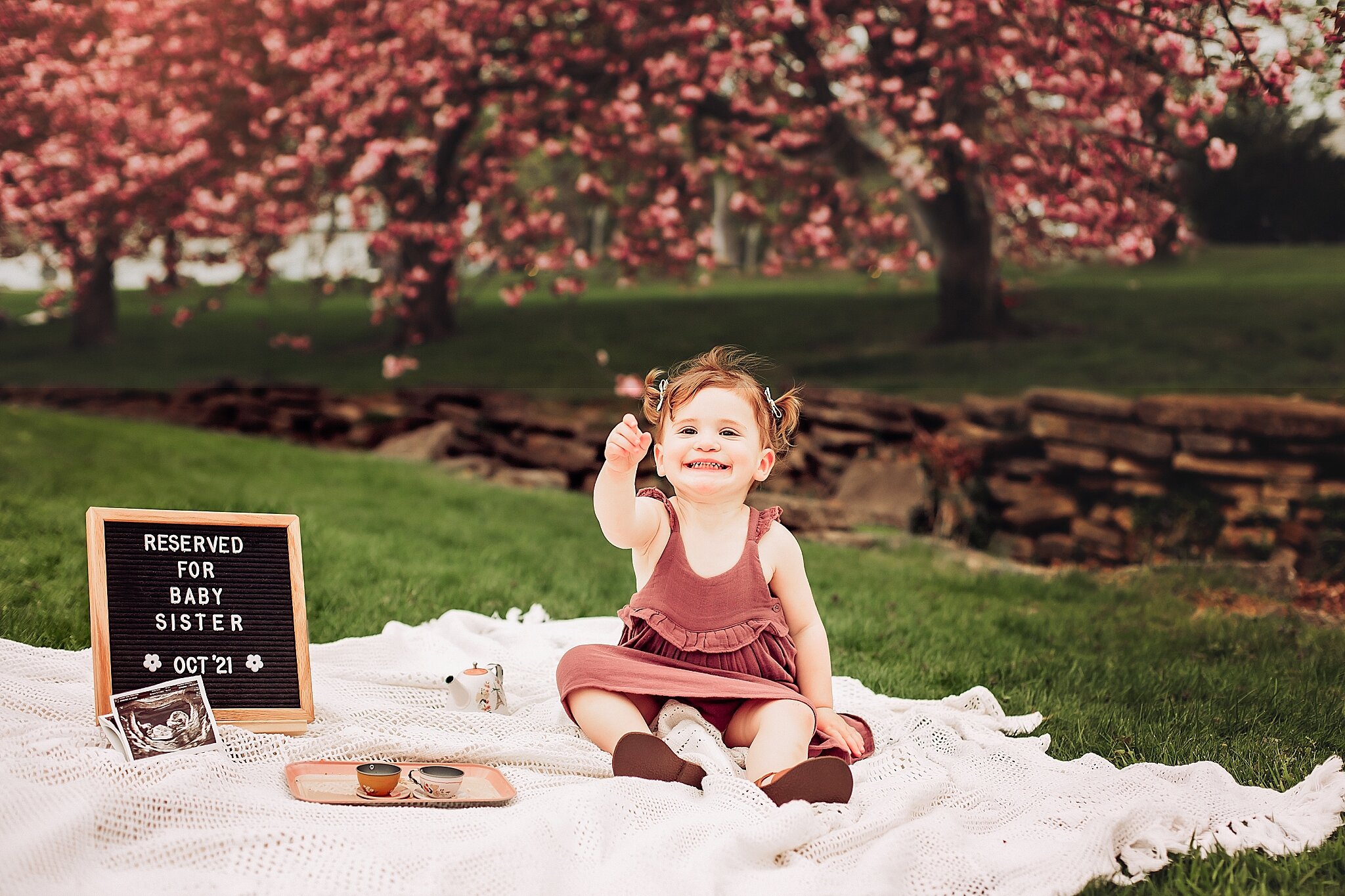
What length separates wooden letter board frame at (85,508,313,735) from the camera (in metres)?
2.33

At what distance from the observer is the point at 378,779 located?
2.13m

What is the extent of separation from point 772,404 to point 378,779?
120cm

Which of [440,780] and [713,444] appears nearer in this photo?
[440,780]

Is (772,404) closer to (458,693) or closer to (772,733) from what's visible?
(772,733)

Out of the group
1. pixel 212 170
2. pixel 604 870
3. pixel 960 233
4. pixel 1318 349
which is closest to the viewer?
pixel 604 870

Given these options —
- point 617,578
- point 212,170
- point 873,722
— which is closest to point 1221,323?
point 617,578

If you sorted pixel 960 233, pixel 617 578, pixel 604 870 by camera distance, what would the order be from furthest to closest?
pixel 960 233 → pixel 617 578 → pixel 604 870

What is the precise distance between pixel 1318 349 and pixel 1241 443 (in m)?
0.65

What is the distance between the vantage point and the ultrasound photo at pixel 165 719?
2.21m

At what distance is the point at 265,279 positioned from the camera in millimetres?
7973

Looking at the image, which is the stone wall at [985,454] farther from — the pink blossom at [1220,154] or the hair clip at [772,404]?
the hair clip at [772,404]

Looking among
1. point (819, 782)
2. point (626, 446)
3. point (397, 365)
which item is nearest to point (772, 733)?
point (819, 782)

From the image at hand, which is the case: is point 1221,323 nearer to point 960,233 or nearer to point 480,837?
point 960,233

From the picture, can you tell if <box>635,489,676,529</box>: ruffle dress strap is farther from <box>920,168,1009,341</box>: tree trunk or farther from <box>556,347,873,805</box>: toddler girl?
<box>920,168,1009,341</box>: tree trunk
